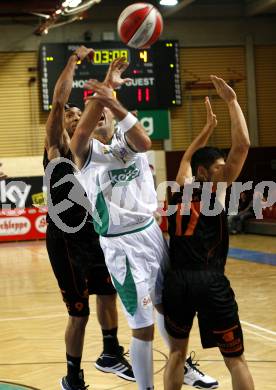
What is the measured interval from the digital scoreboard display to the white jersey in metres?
15.1

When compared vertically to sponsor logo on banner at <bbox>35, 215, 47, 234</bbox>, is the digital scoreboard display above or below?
above

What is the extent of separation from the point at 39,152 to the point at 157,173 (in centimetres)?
389

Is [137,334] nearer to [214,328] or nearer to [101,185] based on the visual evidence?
[214,328]

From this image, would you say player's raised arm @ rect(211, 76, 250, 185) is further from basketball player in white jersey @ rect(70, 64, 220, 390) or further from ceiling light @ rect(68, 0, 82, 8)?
ceiling light @ rect(68, 0, 82, 8)

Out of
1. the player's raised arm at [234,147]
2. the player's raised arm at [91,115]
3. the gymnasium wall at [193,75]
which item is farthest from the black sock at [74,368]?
the gymnasium wall at [193,75]

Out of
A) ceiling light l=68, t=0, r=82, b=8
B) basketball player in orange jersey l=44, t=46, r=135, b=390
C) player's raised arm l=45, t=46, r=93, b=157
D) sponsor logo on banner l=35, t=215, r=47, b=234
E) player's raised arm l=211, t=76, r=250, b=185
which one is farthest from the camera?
sponsor logo on banner l=35, t=215, r=47, b=234

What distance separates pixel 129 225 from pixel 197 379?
1.45m

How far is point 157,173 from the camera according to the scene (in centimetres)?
2106

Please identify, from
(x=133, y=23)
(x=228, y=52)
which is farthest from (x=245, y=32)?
(x=133, y=23)

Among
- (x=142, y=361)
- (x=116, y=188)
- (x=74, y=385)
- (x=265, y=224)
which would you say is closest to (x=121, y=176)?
(x=116, y=188)

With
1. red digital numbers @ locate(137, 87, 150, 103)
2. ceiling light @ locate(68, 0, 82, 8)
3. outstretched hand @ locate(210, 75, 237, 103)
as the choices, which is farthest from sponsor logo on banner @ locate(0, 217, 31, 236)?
outstretched hand @ locate(210, 75, 237, 103)

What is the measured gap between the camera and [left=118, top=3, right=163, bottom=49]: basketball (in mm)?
4914

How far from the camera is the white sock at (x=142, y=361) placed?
4305 millimetres

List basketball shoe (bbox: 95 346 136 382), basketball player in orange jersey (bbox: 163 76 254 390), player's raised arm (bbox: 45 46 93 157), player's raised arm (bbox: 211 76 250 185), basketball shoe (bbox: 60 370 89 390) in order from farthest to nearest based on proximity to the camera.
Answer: basketball shoe (bbox: 95 346 136 382) < basketball shoe (bbox: 60 370 89 390) < player's raised arm (bbox: 45 46 93 157) < player's raised arm (bbox: 211 76 250 185) < basketball player in orange jersey (bbox: 163 76 254 390)
